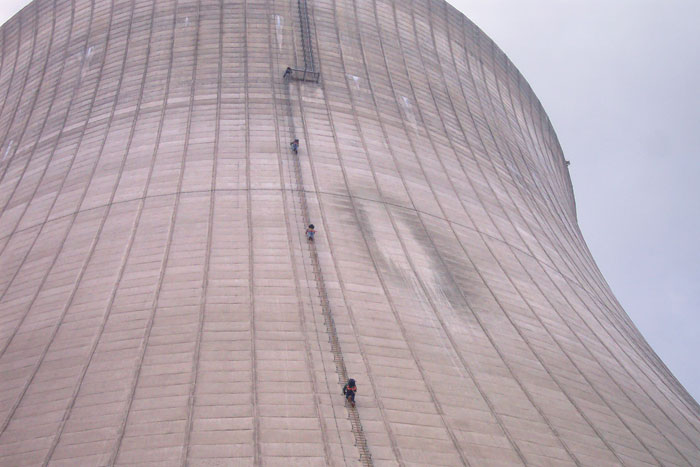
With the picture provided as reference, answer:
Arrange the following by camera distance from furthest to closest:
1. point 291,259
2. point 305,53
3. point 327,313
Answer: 1. point 305,53
2. point 291,259
3. point 327,313

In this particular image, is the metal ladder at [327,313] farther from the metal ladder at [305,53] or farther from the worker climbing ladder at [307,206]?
the metal ladder at [305,53]

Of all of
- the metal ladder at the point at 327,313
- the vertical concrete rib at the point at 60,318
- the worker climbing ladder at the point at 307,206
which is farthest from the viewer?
the vertical concrete rib at the point at 60,318

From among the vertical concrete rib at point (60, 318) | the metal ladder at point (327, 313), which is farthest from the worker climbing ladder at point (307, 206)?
the vertical concrete rib at point (60, 318)

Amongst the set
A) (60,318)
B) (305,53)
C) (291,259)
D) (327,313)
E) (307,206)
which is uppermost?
(305,53)

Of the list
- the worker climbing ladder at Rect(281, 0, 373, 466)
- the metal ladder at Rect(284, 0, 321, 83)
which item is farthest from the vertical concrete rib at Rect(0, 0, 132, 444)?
the metal ladder at Rect(284, 0, 321, 83)

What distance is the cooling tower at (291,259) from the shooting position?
8828 mm

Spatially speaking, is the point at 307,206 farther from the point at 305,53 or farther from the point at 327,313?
the point at 305,53

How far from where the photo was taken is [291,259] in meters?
11.7

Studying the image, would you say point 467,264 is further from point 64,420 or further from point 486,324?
point 64,420

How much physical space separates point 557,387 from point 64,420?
22.3 ft

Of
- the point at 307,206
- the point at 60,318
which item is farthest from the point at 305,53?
the point at 60,318

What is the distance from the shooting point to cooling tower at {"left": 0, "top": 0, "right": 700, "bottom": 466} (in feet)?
29.0

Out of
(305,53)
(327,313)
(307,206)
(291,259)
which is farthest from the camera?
(305,53)

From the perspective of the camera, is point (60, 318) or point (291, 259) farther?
point (291, 259)
